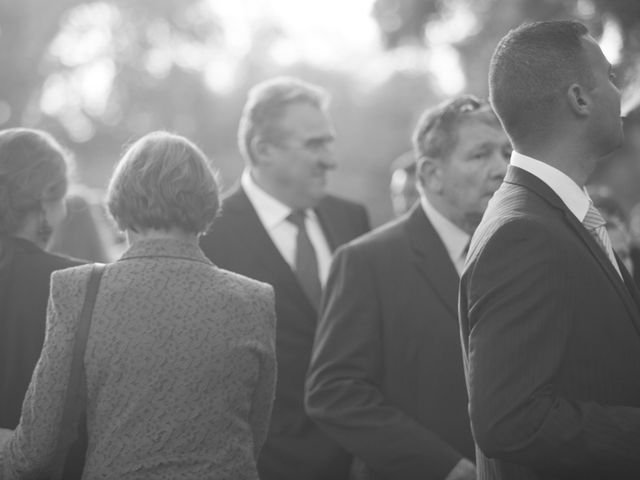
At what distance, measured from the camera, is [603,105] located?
2875 millimetres

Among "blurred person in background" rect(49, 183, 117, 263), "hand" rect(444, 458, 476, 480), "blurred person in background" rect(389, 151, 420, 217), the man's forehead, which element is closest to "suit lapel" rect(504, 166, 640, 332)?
"hand" rect(444, 458, 476, 480)

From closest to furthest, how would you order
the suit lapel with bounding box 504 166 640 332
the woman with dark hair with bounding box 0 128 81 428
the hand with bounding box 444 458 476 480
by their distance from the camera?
the suit lapel with bounding box 504 166 640 332 < the woman with dark hair with bounding box 0 128 81 428 < the hand with bounding box 444 458 476 480

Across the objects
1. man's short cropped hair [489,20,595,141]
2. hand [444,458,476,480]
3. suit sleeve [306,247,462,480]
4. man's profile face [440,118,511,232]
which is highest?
man's short cropped hair [489,20,595,141]

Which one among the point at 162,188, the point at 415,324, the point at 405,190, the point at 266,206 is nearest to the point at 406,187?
the point at 405,190

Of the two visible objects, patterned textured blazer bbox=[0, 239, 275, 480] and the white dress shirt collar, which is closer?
patterned textured blazer bbox=[0, 239, 275, 480]

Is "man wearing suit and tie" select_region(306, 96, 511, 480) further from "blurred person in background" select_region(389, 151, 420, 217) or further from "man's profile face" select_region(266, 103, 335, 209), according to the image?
"blurred person in background" select_region(389, 151, 420, 217)

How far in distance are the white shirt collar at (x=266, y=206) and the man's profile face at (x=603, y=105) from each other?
2715mm

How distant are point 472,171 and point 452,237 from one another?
33 centimetres

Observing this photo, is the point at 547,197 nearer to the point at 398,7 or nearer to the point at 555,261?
the point at 555,261

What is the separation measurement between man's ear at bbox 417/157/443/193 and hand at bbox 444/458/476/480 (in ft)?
4.26

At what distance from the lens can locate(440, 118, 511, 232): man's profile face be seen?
438cm

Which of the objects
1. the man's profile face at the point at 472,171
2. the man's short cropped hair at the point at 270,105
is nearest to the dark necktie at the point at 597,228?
the man's profile face at the point at 472,171

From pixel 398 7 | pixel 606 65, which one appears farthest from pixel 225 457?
pixel 398 7

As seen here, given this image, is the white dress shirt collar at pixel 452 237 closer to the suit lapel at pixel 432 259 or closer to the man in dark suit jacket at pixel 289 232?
the suit lapel at pixel 432 259
